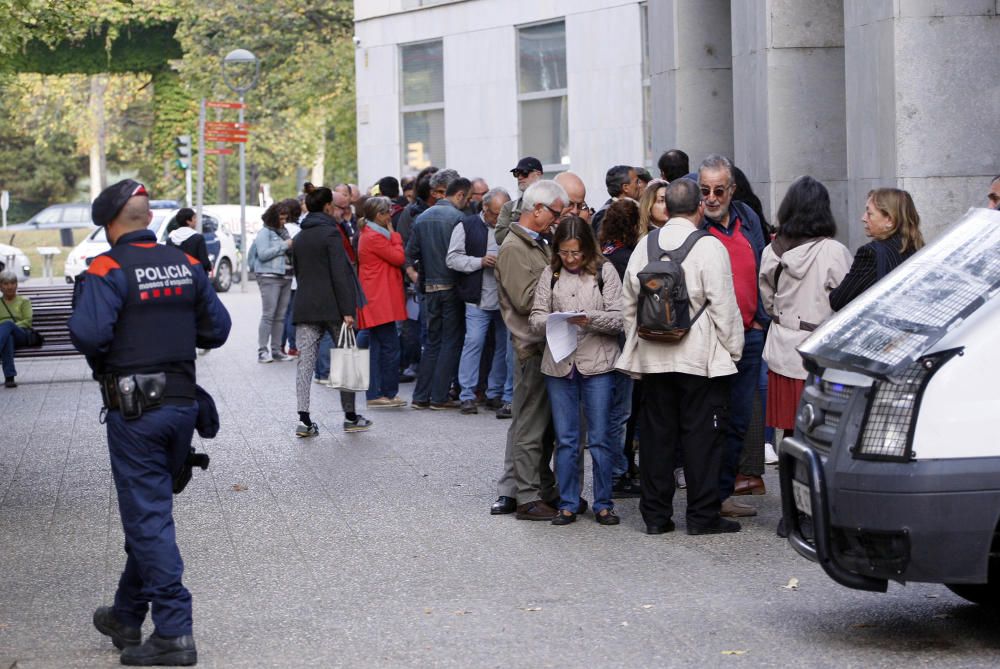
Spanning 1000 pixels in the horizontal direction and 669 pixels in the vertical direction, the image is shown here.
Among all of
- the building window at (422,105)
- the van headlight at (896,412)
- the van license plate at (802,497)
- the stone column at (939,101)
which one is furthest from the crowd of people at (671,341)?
the building window at (422,105)

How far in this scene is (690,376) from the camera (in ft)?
27.9

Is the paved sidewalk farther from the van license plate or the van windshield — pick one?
the van windshield

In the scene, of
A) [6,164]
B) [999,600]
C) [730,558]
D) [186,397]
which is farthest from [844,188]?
[6,164]

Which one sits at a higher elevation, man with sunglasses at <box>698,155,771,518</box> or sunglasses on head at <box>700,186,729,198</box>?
sunglasses on head at <box>700,186,729,198</box>

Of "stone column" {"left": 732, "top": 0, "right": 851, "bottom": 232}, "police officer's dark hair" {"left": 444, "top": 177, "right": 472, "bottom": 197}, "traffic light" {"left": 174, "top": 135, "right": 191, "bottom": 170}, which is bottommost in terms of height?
"police officer's dark hair" {"left": 444, "top": 177, "right": 472, "bottom": 197}

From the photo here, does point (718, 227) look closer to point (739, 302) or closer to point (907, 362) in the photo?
point (739, 302)

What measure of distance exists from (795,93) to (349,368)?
480cm

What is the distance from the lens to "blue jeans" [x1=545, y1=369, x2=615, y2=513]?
902cm

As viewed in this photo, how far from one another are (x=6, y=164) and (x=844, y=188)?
66.9m

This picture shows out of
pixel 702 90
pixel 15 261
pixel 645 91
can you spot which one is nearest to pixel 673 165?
pixel 702 90

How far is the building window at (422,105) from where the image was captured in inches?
1064

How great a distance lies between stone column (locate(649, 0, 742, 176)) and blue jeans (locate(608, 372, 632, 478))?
26.3ft

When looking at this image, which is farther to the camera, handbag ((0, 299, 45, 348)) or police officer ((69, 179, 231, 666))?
handbag ((0, 299, 45, 348))

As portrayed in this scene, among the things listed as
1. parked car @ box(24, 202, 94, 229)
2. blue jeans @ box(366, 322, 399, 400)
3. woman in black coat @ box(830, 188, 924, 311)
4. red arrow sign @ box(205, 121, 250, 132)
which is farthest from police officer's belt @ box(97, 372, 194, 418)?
parked car @ box(24, 202, 94, 229)
